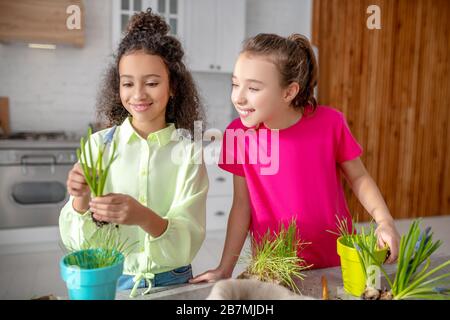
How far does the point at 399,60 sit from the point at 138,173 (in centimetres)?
56

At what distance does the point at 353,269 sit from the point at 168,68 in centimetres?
32

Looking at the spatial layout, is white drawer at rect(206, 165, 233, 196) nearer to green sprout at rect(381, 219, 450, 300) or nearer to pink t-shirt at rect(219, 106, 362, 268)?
pink t-shirt at rect(219, 106, 362, 268)

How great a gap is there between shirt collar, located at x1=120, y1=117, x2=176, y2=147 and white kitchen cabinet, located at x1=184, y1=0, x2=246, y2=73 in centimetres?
21

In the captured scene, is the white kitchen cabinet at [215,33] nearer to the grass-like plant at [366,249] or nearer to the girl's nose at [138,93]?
the girl's nose at [138,93]

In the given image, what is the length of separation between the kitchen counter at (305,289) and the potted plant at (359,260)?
0.05 ft

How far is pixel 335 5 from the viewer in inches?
27.2

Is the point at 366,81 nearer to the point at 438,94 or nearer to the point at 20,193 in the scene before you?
the point at 438,94

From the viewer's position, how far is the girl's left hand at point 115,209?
0.37 m

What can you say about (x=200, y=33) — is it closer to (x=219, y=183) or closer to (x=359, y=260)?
(x=219, y=183)

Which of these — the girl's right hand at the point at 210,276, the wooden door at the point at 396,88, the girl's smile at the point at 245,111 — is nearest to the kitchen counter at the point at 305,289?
the girl's right hand at the point at 210,276

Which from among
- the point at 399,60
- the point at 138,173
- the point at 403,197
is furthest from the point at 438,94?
the point at 138,173

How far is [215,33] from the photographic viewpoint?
3.10 feet

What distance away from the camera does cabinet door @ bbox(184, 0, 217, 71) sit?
25.1 inches

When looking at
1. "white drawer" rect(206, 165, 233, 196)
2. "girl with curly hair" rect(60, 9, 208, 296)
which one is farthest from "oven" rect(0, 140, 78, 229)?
"girl with curly hair" rect(60, 9, 208, 296)
